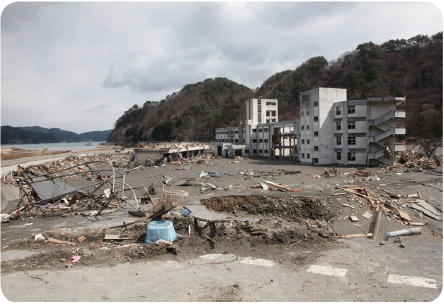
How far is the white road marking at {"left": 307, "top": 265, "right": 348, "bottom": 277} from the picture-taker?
8.25 metres

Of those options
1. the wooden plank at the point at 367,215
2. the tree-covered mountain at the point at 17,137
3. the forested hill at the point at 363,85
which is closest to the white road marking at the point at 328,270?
the wooden plank at the point at 367,215

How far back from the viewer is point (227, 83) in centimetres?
14450

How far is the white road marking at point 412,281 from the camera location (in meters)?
7.52

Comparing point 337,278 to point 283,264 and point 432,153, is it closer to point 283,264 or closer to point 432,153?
point 283,264

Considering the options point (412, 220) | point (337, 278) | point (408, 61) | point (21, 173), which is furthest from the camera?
point (408, 61)

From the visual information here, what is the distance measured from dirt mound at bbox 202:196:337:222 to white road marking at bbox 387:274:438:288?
343 inches

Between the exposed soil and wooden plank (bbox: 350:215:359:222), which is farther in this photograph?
wooden plank (bbox: 350:215:359:222)

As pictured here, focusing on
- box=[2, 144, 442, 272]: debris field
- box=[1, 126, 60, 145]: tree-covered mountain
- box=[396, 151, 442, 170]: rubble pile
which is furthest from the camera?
box=[1, 126, 60, 145]: tree-covered mountain

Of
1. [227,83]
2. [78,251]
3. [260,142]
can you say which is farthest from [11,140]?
[78,251]

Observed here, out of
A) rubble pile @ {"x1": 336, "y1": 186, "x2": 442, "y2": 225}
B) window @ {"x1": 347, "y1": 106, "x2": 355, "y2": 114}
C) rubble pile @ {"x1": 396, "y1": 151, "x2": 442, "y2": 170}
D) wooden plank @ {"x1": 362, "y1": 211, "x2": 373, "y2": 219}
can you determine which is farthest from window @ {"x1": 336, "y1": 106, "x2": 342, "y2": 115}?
wooden plank @ {"x1": 362, "y1": 211, "x2": 373, "y2": 219}

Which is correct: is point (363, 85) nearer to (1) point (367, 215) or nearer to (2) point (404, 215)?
(2) point (404, 215)

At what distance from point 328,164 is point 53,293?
1613 inches

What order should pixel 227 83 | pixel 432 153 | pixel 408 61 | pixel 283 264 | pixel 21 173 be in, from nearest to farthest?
pixel 283 264 < pixel 21 173 < pixel 432 153 < pixel 408 61 < pixel 227 83

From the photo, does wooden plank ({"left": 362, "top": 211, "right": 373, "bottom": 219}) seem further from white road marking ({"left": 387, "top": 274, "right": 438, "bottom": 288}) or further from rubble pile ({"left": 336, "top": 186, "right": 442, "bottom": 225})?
white road marking ({"left": 387, "top": 274, "right": 438, "bottom": 288})
